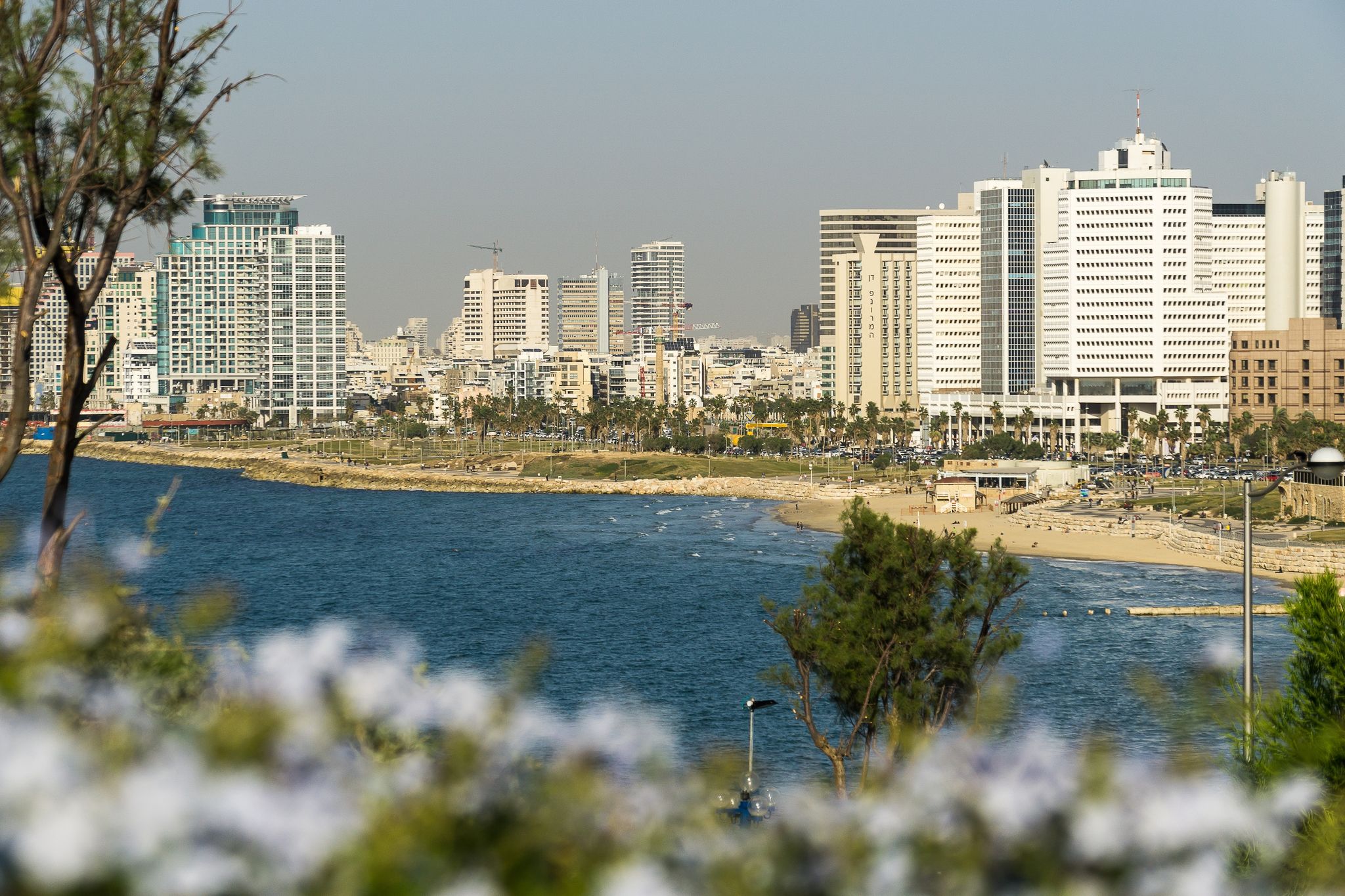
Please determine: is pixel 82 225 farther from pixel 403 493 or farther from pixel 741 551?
pixel 403 493

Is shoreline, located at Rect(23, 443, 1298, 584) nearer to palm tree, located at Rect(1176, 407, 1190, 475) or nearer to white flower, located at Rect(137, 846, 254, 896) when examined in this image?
palm tree, located at Rect(1176, 407, 1190, 475)

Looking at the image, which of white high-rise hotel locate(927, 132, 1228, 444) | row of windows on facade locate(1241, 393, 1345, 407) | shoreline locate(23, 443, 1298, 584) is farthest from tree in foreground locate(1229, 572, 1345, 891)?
white high-rise hotel locate(927, 132, 1228, 444)

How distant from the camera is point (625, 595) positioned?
71875mm

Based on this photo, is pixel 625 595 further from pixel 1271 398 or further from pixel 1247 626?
pixel 1271 398

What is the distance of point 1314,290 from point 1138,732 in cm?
15688

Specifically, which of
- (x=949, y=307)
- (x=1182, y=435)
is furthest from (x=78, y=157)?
(x=949, y=307)

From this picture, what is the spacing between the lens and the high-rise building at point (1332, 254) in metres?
175

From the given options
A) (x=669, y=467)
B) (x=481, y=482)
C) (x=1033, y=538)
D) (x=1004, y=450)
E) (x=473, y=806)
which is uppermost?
(x=473, y=806)

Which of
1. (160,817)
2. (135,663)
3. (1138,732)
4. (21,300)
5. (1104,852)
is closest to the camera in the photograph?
(160,817)

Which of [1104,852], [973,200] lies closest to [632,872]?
[1104,852]

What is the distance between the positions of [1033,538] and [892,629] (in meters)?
71.5

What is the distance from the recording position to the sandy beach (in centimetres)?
8069

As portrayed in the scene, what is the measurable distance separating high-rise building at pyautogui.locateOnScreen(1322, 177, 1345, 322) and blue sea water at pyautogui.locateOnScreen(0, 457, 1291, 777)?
288 feet

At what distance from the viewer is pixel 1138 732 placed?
39.1 meters
